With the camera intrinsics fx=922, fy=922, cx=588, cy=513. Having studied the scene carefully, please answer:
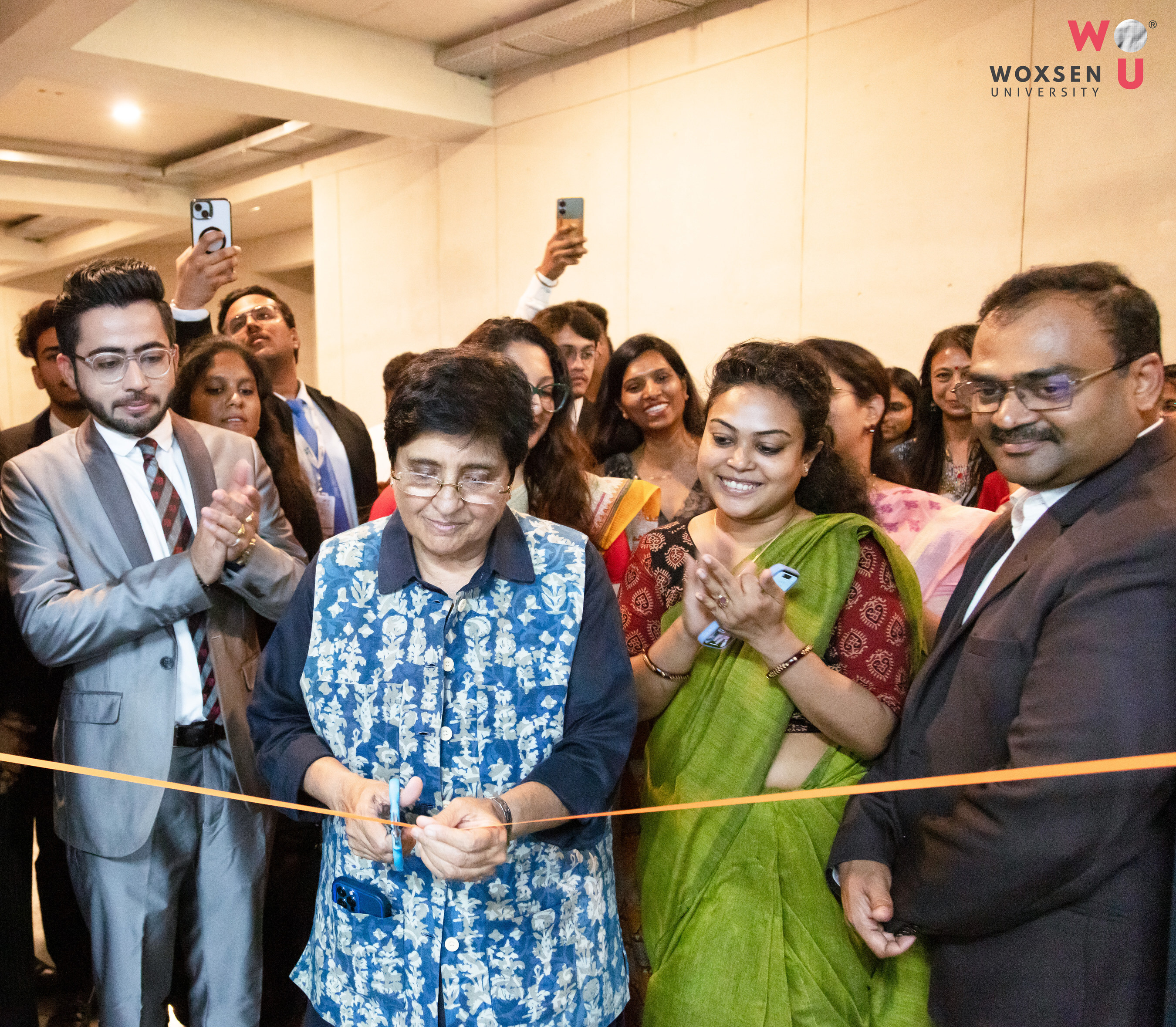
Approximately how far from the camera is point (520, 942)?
4.83 ft

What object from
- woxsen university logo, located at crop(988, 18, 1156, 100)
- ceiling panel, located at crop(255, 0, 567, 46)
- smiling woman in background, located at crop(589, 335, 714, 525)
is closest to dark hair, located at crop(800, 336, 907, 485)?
smiling woman in background, located at crop(589, 335, 714, 525)

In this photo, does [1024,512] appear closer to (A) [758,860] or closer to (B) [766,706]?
(B) [766,706]

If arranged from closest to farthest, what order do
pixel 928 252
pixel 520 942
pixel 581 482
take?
pixel 520 942 < pixel 581 482 < pixel 928 252

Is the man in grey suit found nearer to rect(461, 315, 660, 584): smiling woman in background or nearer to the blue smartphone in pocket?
rect(461, 315, 660, 584): smiling woman in background

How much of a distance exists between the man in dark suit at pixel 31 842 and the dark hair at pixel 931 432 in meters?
2.58

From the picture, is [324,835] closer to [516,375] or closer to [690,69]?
[516,375]

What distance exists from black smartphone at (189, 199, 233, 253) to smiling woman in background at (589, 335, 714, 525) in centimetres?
122

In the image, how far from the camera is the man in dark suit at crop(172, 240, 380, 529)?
3.37m

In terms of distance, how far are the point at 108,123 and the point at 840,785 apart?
8.09 m

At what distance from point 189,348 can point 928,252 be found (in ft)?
11.0

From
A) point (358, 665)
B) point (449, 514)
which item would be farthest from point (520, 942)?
point (449, 514)

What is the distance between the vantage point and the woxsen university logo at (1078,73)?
12.1 feet

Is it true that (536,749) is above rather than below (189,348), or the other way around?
below

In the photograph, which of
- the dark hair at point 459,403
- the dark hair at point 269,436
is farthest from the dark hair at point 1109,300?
the dark hair at point 269,436
